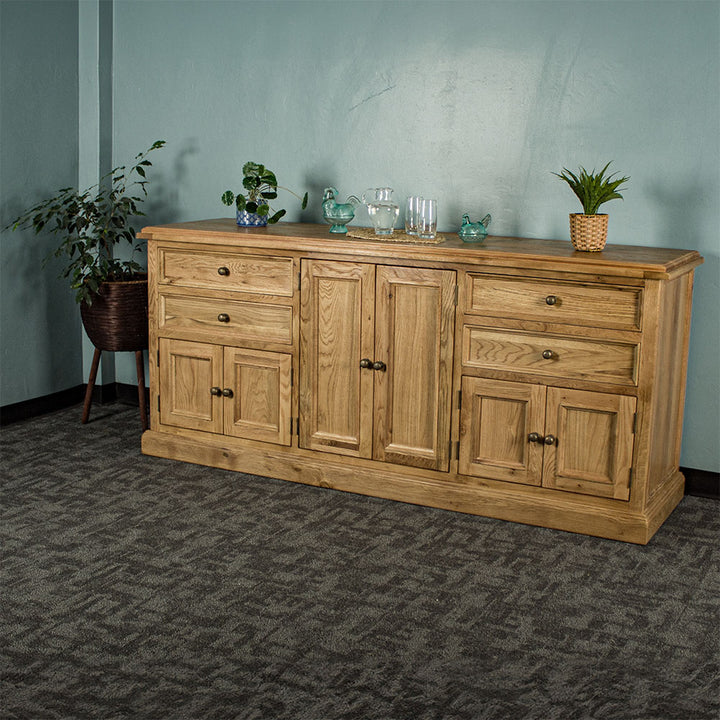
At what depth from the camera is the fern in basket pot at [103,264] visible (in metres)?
4.05

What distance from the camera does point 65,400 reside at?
453 centimetres

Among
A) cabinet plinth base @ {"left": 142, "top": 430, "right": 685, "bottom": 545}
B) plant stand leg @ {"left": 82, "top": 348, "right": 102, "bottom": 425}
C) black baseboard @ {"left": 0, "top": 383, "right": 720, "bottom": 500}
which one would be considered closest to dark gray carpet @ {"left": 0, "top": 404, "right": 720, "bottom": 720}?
cabinet plinth base @ {"left": 142, "top": 430, "right": 685, "bottom": 545}

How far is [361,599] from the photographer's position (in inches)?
106

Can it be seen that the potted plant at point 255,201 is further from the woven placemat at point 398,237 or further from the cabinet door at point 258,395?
the cabinet door at point 258,395

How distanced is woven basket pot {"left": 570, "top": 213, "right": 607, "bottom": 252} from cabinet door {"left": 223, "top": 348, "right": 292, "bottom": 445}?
3.66 ft

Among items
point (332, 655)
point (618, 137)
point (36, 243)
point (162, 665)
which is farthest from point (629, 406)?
point (36, 243)

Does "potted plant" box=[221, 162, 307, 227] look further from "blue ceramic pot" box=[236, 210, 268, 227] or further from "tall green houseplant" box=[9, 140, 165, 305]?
"tall green houseplant" box=[9, 140, 165, 305]

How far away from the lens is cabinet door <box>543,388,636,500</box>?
3.06 metres

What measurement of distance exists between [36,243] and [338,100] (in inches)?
60.0

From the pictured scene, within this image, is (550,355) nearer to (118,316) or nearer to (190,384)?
(190,384)

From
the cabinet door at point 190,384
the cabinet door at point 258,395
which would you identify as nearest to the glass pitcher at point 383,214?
the cabinet door at point 258,395

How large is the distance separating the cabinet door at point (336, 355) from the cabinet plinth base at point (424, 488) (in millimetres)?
86

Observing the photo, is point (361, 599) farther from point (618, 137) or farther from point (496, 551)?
point (618, 137)

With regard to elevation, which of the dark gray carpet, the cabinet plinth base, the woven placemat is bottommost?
the dark gray carpet
